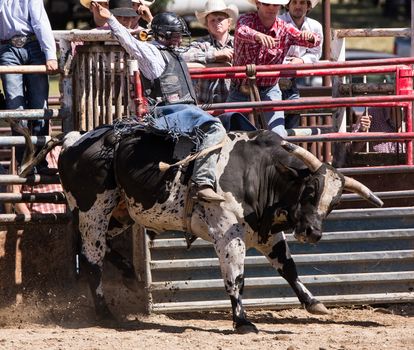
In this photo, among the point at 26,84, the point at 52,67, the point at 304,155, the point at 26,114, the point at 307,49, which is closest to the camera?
the point at 304,155

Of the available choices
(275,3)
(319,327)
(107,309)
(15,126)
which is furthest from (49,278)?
(275,3)

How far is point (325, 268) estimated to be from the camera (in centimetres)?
945

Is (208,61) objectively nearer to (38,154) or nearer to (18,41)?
(18,41)

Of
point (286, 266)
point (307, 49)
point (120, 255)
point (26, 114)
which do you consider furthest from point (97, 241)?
point (307, 49)

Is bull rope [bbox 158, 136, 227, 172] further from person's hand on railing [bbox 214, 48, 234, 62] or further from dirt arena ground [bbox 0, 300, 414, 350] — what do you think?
person's hand on railing [bbox 214, 48, 234, 62]

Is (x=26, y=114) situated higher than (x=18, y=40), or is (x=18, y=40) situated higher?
(x=18, y=40)

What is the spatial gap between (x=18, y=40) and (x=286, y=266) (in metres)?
2.91

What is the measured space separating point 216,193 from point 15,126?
1815mm

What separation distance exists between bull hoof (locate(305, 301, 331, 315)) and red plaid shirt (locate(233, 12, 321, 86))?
82.8 inches

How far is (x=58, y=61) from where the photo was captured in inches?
370

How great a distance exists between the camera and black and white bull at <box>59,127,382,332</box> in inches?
330

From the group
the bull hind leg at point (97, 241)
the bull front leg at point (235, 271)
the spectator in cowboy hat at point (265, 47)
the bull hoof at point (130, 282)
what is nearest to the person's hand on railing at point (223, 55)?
the spectator in cowboy hat at point (265, 47)

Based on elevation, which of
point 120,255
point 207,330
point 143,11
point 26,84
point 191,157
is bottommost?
point 207,330

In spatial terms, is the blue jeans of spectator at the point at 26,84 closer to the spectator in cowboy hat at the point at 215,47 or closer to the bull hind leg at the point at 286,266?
the spectator in cowboy hat at the point at 215,47
